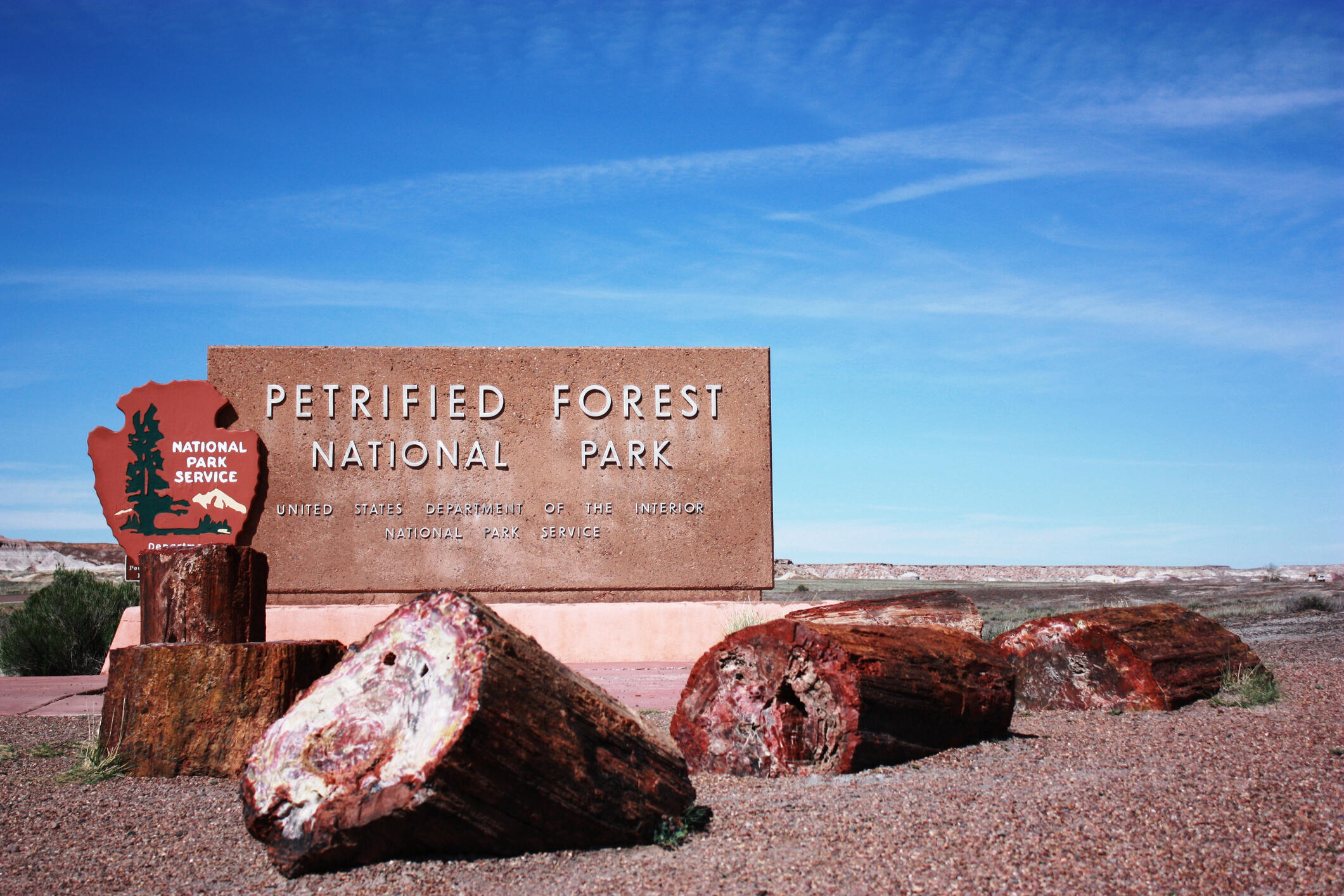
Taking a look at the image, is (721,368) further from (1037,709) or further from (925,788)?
(925,788)

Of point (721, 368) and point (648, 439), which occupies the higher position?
point (721, 368)

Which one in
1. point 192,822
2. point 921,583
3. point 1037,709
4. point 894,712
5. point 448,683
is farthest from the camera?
point 921,583

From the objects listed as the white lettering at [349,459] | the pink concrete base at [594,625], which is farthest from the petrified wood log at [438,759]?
the white lettering at [349,459]

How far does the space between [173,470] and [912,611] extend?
319 inches

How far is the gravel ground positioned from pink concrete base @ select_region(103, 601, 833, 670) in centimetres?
524

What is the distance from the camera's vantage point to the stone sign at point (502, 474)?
11539mm

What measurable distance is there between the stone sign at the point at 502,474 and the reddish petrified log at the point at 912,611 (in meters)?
3.40

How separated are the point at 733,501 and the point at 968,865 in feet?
26.2

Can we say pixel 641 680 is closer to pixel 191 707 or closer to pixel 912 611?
pixel 912 611

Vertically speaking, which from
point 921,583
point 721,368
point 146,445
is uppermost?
Result: point 721,368

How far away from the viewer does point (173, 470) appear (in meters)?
11.3

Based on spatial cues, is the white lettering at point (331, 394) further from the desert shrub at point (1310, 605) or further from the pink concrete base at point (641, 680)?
the desert shrub at point (1310, 605)

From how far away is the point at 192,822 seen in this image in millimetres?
4730

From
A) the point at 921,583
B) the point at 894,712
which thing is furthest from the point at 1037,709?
the point at 921,583
